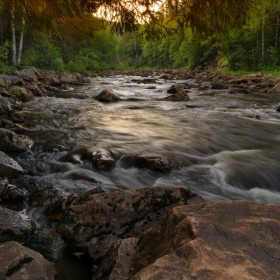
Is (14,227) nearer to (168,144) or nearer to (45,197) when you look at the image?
(45,197)

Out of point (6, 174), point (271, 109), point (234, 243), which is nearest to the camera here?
point (234, 243)

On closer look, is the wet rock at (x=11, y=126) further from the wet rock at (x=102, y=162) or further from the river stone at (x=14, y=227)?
the river stone at (x=14, y=227)

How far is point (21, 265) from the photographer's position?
238cm

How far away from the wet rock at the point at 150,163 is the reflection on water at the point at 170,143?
0.13 metres

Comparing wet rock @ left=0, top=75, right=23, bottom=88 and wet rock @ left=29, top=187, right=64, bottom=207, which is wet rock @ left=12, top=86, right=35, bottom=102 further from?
wet rock @ left=29, top=187, right=64, bottom=207

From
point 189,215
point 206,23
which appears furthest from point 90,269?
point 206,23

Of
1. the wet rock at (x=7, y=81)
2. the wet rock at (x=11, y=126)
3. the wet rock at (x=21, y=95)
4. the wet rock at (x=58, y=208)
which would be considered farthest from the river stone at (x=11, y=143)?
the wet rock at (x=7, y=81)

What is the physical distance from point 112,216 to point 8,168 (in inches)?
104

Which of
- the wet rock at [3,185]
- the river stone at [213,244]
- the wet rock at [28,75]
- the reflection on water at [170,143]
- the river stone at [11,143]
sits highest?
the wet rock at [28,75]

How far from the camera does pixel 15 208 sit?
4.00 metres

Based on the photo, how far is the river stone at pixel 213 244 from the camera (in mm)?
1459

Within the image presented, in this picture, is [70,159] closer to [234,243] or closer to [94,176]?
[94,176]

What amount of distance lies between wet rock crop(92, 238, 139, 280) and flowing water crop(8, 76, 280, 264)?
8.19ft

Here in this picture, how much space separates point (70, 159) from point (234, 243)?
4743mm
